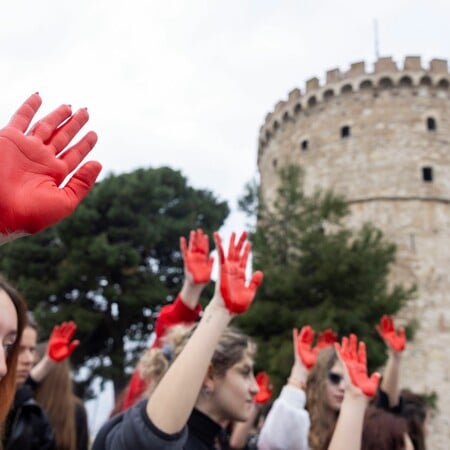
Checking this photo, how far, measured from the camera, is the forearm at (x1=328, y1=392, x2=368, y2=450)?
88.5 inches

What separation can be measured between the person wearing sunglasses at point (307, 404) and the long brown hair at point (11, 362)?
151 cm

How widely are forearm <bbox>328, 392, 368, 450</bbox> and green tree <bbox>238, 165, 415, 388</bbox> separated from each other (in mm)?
9257

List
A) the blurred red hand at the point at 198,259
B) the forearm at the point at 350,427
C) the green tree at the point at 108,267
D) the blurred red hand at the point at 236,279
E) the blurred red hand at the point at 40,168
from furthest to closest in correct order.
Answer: the green tree at the point at 108,267
the blurred red hand at the point at 198,259
the forearm at the point at 350,427
the blurred red hand at the point at 236,279
the blurred red hand at the point at 40,168

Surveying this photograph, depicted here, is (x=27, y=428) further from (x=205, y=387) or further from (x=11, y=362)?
(x=205, y=387)

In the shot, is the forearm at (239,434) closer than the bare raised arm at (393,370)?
No

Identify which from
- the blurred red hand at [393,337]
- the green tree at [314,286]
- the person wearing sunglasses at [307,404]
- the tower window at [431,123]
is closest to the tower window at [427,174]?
the tower window at [431,123]

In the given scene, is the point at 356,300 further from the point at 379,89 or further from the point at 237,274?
the point at 237,274

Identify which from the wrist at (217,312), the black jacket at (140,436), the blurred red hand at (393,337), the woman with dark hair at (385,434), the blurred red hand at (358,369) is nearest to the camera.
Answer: the black jacket at (140,436)

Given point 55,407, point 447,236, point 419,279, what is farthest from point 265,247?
point 55,407

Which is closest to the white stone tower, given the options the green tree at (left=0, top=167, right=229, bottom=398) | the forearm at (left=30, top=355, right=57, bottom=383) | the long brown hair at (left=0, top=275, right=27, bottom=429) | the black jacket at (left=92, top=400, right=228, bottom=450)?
the green tree at (left=0, top=167, right=229, bottom=398)

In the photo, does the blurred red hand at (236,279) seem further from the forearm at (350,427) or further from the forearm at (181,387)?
the forearm at (350,427)

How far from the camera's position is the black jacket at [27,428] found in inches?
108

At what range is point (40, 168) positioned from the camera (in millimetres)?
1265

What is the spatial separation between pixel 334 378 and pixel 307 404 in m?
0.37
